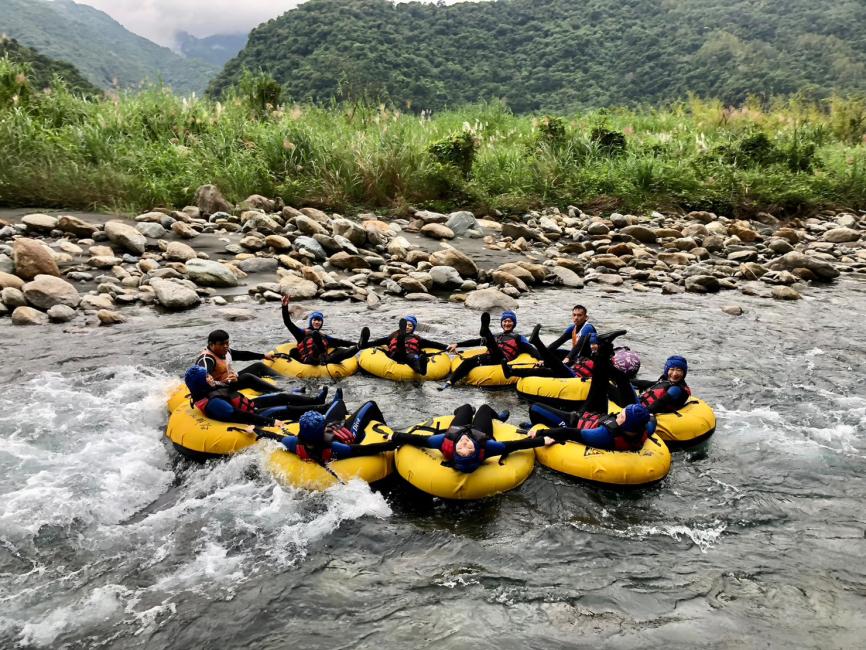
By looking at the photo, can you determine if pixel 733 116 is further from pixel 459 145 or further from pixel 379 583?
pixel 379 583

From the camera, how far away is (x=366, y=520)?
536 cm

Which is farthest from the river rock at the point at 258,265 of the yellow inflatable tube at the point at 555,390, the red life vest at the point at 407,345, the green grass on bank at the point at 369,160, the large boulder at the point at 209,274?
the yellow inflatable tube at the point at 555,390

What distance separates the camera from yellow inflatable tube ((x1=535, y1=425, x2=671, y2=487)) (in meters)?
5.81

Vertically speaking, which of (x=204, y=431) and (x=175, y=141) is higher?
(x=175, y=141)

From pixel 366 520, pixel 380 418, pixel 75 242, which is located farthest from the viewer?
pixel 75 242

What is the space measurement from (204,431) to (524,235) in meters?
9.83

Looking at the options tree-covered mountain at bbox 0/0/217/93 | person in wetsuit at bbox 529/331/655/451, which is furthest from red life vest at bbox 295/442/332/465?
tree-covered mountain at bbox 0/0/217/93

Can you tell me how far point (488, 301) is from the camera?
438 inches

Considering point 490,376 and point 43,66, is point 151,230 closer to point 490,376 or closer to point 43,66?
point 490,376

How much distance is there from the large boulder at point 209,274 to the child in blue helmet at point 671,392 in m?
7.23

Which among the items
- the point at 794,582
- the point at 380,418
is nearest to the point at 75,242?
the point at 380,418

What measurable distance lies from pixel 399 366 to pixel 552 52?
1469 inches

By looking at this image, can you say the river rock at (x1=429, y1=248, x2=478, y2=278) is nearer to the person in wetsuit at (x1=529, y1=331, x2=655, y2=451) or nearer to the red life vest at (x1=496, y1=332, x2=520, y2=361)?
the red life vest at (x1=496, y1=332, x2=520, y2=361)

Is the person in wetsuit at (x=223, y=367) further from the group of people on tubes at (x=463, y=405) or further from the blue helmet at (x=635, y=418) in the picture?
the blue helmet at (x=635, y=418)
